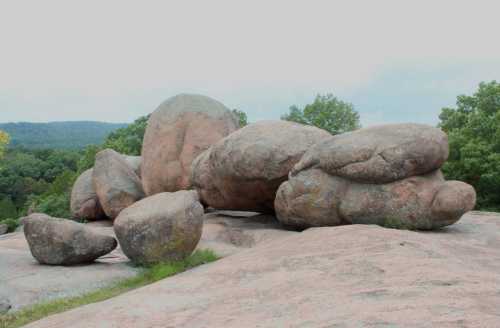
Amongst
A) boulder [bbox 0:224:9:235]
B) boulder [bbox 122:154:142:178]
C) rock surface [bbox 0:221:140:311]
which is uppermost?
boulder [bbox 122:154:142:178]

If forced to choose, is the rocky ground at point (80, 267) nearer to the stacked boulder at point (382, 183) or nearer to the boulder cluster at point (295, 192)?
the boulder cluster at point (295, 192)

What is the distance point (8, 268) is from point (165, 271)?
356 cm

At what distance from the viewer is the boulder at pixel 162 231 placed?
11.2 metres

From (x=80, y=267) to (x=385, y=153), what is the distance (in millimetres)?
6941

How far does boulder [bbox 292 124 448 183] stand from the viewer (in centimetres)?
1215

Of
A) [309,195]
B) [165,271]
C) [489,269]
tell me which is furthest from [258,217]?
[489,269]

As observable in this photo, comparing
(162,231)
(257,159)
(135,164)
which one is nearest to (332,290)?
(162,231)

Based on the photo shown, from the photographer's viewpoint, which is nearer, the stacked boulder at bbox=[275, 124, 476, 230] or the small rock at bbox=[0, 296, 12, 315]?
the small rock at bbox=[0, 296, 12, 315]

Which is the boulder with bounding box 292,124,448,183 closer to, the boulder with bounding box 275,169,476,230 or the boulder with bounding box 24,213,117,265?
the boulder with bounding box 275,169,476,230

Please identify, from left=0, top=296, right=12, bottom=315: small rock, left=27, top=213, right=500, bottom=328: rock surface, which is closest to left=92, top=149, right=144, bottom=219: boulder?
left=27, top=213, right=500, bottom=328: rock surface

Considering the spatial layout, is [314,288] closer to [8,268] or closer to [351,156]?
[351,156]

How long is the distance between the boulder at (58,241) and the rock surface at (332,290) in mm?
3585

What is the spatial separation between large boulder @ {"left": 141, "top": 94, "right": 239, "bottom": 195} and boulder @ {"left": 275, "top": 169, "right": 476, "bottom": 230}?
605cm

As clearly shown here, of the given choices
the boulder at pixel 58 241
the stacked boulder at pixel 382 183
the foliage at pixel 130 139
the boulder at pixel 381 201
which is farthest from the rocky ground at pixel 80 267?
the foliage at pixel 130 139
